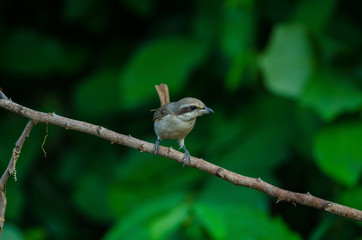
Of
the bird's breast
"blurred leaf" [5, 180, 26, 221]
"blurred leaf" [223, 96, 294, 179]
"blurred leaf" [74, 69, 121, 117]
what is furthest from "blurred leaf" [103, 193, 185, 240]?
"blurred leaf" [74, 69, 121, 117]

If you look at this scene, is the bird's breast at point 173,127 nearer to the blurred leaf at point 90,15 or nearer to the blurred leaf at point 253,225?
the blurred leaf at point 253,225

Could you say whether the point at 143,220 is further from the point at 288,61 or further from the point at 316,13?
the point at 316,13

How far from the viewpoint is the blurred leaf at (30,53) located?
4.70 metres

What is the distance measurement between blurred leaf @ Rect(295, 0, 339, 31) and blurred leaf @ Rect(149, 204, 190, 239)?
1.94 m

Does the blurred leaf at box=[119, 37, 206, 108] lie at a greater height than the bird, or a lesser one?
greater

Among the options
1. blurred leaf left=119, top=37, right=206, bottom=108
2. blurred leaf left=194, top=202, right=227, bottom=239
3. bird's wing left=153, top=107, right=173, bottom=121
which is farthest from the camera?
blurred leaf left=119, top=37, right=206, bottom=108

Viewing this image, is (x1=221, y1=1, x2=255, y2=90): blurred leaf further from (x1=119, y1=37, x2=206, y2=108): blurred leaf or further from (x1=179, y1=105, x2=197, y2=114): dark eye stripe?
(x1=179, y1=105, x2=197, y2=114): dark eye stripe

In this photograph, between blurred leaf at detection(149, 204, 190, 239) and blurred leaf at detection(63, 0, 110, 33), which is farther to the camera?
blurred leaf at detection(63, 0, 110, 33)

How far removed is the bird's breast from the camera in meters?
2.71

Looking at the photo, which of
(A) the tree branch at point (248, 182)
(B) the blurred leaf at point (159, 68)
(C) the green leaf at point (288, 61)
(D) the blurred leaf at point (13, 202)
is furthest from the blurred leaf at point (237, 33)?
(D) the blurred leaf at point (13, 202)

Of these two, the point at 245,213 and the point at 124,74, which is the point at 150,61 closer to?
the point at 124,74

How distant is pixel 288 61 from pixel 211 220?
1690 mm

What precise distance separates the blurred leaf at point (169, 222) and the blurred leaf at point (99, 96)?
180cm

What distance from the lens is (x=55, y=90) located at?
5.30m
